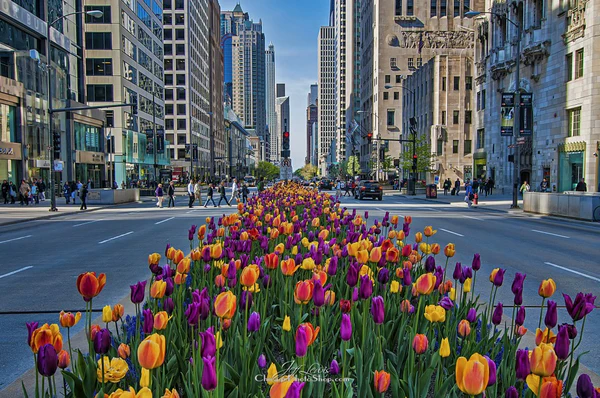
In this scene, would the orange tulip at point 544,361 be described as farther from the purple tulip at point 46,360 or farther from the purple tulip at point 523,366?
the purple tulip at point 46,360

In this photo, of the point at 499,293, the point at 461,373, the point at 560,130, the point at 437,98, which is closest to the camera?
the point at 461,373

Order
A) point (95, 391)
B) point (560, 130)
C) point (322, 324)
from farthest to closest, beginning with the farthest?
point (560, 130), point (322, 324), point (95, 391)

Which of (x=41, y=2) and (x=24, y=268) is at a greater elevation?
(x=41, y=2)

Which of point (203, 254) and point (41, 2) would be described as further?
point (41, 2)

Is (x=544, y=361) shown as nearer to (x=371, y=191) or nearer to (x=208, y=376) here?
(x=208, y=376)

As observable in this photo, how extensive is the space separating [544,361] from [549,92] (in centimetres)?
4702

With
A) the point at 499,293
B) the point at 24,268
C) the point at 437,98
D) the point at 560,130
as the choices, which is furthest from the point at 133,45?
the point at 499,293

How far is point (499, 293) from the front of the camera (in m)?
8.62

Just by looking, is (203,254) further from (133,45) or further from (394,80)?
(394,80)

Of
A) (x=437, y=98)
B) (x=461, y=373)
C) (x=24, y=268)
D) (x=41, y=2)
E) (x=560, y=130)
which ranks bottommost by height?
(x=24, y=268)

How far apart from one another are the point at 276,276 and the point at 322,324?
1.55 metres

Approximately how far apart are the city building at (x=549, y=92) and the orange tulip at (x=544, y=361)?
1214 inches

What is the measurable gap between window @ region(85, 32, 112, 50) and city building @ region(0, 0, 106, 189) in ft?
17.0

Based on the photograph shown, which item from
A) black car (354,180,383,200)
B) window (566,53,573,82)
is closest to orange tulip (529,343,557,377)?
black car (354,180,383,200)
